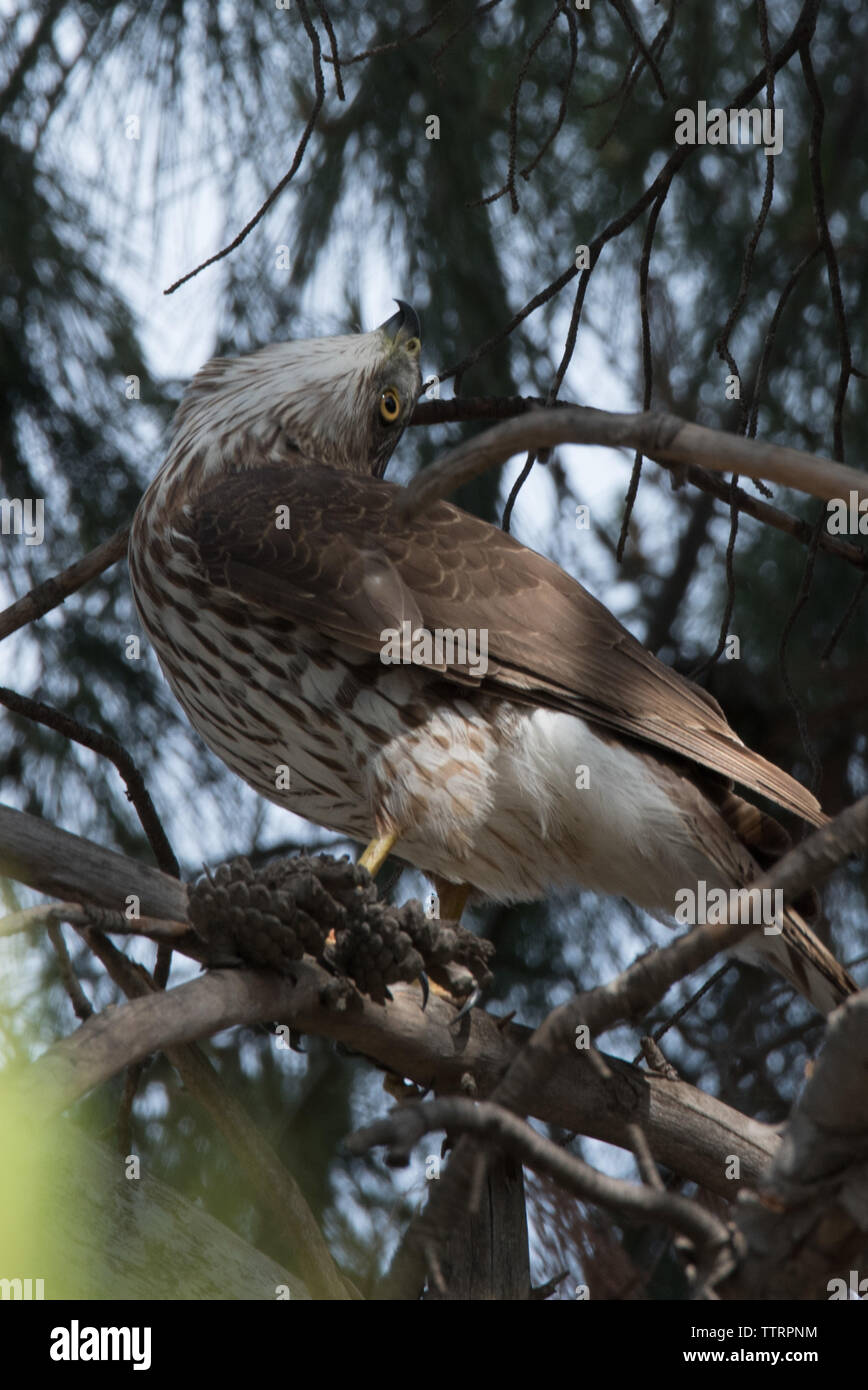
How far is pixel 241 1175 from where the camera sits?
10.8ft

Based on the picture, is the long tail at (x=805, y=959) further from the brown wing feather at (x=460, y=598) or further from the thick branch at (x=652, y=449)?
the thick branch at (x=652, y=449)

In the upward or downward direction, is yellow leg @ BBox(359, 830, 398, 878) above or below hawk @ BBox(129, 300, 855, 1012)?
below

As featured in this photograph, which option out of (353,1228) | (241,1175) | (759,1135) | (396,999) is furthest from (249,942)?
(353,1228)

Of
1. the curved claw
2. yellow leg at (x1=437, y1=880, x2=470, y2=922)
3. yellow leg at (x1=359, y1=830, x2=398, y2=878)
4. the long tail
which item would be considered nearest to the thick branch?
the curved claw

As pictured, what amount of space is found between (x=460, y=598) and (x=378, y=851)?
548 mm

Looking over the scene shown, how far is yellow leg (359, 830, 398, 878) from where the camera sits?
103 inches

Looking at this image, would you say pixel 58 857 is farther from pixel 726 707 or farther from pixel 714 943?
pixel 726 707

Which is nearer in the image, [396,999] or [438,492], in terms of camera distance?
[438,492]

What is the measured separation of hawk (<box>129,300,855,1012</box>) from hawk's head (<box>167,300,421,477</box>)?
12.8 inches

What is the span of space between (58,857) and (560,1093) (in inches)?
34.9

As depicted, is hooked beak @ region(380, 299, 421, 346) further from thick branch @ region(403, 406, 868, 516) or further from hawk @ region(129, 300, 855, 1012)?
thick branch @ region(403, 406, 868, 516)

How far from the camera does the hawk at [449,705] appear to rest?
2721 millimetres
